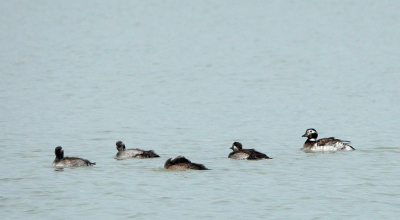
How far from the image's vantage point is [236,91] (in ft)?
121

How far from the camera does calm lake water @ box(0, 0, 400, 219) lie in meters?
14.8

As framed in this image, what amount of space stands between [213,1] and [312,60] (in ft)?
209

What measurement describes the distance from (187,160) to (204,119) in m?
10.3

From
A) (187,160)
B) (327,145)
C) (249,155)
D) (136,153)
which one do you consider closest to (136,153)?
(136,153)

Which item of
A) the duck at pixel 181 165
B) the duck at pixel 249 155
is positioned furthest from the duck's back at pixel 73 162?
the duck at pixel 249 155

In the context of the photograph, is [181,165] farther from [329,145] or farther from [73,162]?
[329,145]

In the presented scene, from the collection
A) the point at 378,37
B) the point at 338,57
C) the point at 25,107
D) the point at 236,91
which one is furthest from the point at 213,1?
the point at 25,107

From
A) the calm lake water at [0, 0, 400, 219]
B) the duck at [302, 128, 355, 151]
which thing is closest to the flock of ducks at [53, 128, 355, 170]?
the duck at [302, 128, 355, 151]

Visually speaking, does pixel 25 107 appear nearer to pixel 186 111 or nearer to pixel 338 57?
pixel 186 111

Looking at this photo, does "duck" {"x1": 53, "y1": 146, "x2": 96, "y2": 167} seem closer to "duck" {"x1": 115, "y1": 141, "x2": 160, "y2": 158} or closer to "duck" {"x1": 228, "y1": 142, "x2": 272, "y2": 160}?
"duck" {"x1": 115, "y1": 141, "x2": 160, "y2": 158}

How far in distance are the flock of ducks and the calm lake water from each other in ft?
1.08

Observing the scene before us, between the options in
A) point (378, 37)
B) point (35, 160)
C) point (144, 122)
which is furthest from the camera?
point (378, 37)

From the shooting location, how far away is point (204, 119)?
2816 cm

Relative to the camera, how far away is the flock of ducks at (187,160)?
58.1 feet
